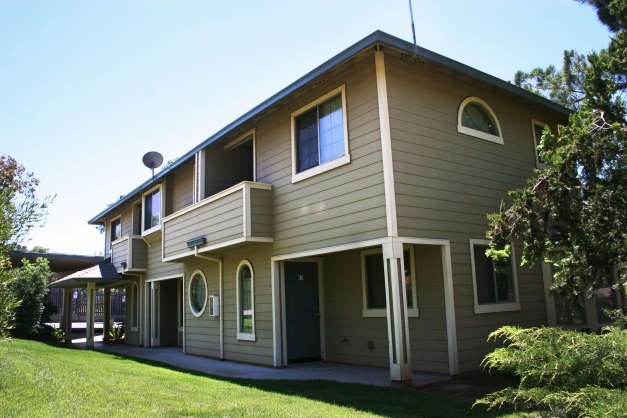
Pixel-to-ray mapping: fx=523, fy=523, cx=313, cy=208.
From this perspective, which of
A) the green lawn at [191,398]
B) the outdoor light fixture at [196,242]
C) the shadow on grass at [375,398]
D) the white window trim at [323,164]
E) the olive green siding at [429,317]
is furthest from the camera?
the outdoor light fixture at [196,242]

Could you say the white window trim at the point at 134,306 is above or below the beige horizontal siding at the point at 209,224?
below

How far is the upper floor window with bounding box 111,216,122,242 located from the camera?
21.3m

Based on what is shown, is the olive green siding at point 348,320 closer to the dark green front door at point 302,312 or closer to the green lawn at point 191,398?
the dark green front door at point 302,312

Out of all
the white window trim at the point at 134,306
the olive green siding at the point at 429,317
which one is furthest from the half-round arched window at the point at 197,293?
the olive green siding at the point at 429,317

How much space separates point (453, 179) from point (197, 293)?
831 cm

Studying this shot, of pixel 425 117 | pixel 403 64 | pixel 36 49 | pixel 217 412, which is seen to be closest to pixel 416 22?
pixel 403 64

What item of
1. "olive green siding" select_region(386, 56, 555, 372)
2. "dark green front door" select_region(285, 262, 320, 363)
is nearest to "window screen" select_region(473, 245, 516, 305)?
"olive green siding" select_region(386, 56, 555, 372)

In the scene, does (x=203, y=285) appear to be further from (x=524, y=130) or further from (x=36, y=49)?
(x=524, y=130)

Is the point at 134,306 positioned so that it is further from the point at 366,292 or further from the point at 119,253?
the point at 366,292

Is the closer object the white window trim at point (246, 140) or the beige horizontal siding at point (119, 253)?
the white window trim at point (246, 140)

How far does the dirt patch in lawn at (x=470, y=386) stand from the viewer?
7.42 metres

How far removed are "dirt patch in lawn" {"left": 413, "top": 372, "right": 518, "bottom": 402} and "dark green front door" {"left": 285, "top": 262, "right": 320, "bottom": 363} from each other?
3615 millimetres

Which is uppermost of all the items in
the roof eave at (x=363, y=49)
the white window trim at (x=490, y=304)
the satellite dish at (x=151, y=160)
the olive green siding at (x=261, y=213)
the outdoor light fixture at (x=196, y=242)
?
the satellite dish at (x=151, y=160)

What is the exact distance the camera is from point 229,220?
11164 millimetres
